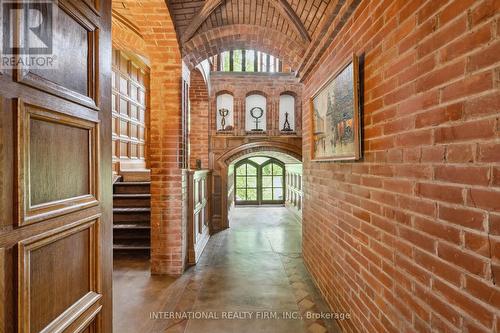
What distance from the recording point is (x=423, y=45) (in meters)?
1.21

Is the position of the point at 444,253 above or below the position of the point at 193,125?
below

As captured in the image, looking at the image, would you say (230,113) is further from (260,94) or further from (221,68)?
(221,68)

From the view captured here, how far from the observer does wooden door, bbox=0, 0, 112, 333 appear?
2.32 ft

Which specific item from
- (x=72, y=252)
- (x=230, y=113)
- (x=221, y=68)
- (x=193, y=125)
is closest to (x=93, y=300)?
(x=72, y=252)

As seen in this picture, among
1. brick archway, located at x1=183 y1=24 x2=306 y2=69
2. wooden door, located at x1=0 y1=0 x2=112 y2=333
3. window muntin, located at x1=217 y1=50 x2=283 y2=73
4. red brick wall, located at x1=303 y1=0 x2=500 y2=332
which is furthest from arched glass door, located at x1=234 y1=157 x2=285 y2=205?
wooden door, located at x1=0 y1=0 x2=112 y2=333

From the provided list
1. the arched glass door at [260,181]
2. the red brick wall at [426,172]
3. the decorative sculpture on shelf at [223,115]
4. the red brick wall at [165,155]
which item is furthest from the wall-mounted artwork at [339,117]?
the arched glass door at [260,181]

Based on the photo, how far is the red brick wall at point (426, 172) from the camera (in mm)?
899

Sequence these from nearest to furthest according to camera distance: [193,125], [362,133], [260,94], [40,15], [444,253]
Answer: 1. [40,15]
2. [444,253]
3. [362,133]
4. [193,125]
5. [260,94]

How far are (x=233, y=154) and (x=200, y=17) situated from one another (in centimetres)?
325

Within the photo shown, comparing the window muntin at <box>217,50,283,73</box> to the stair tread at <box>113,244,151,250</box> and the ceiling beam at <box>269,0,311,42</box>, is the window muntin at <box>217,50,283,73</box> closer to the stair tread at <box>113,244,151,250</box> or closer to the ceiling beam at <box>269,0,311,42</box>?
the ceiling beam at <box>269,0,311,42</box>

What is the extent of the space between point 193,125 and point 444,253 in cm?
545

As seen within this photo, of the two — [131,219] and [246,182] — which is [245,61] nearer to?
[246,182]

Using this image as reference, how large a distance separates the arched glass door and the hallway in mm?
5432

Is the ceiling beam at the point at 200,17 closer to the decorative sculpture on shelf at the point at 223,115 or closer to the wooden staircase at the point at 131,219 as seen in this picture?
the wooden staircase at the point at 131,219
